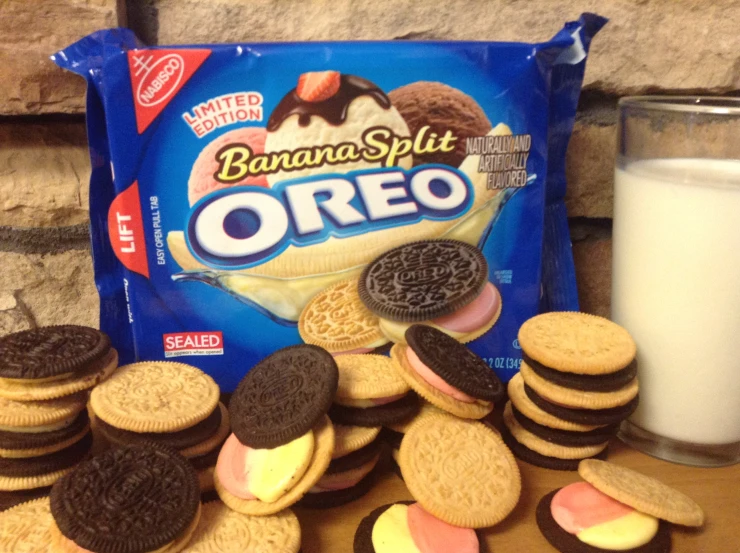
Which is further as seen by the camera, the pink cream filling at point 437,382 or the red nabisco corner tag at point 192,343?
the red nabisco corner tag at point 192,343

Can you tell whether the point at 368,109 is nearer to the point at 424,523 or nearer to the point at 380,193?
the point at 380,193

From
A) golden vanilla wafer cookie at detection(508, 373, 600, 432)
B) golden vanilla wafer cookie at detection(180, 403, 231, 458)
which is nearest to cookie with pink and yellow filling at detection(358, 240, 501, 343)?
golden vanilla wafer cookie at detection(508, 373, 600, 432)

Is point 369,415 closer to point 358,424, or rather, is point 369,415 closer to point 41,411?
point 358,424

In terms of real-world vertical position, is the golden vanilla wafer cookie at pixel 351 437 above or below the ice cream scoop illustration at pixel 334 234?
below

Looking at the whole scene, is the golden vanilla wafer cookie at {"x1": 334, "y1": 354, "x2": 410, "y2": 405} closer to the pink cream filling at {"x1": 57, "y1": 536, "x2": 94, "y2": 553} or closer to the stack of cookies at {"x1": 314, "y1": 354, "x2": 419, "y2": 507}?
the stack of cookies at {"x1": 314, "y1": 354, "x2": 419, "y2": 507}

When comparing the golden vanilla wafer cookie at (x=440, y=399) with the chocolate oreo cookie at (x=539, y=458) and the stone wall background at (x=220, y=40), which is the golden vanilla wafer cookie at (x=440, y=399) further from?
the stone wall background at (x=220, y=40)

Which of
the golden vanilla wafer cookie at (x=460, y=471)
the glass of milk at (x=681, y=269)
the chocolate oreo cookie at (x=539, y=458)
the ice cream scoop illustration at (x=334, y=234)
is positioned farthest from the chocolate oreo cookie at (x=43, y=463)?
the glass of milk at (x=681, y=269)

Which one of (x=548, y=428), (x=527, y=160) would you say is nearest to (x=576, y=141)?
(x=527, y=160)
